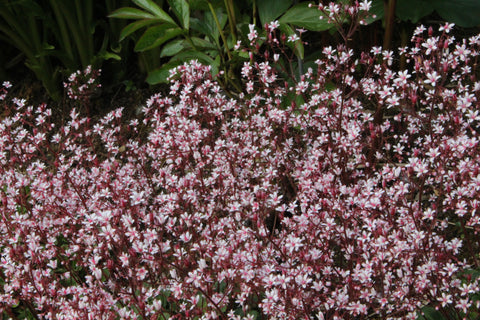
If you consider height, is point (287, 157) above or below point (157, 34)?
below

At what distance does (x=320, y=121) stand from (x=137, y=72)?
2.19 m

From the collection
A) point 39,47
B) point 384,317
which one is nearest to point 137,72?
point 39,47

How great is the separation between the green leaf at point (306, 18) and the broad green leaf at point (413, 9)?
436mm

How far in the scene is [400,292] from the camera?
1954 mm

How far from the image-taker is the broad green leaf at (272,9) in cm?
313

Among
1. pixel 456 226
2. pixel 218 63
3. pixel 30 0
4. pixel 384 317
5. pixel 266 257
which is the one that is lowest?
pixel 384 317

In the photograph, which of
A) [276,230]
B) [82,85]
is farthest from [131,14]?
[276,230]

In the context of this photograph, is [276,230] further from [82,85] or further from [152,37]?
[82,85]

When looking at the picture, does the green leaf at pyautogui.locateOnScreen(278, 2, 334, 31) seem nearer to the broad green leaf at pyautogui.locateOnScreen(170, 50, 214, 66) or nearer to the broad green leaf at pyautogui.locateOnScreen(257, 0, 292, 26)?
the broad green leaf at pyautogui.locateOnScreen(257, 0, 292, 26)

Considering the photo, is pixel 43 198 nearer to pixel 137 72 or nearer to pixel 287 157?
pixel 287 157

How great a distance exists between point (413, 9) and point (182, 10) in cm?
136

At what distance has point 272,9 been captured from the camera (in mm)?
3141

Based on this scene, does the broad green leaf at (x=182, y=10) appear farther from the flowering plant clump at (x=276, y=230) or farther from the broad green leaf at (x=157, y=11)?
the flowering plant clump at (x=276, y=230)

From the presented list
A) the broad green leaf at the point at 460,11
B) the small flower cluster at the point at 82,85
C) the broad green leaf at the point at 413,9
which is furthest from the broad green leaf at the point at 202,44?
the broad green leaf at the point at 460,11
